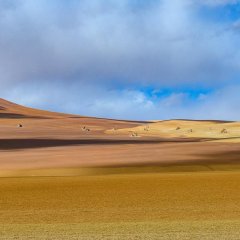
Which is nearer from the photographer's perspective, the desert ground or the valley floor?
the valley floor

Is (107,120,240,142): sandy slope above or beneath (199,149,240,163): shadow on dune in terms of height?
above

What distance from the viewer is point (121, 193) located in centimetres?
3025

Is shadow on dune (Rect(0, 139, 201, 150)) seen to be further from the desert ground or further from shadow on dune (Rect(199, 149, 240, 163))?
shadow on dune (Rect(199, 149, 240, 163))

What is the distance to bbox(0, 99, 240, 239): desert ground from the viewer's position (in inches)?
749

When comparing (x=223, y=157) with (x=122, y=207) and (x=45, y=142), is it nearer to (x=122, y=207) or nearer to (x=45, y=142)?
(x=122, y=207)

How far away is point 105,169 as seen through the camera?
42375 mm

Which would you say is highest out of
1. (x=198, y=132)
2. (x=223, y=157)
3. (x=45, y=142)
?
(x=198, y=132)

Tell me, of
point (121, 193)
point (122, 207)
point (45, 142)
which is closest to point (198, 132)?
point (45, 142)

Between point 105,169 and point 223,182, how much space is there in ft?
33.6

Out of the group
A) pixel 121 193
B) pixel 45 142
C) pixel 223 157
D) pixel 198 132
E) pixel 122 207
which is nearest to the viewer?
pixel 122 207

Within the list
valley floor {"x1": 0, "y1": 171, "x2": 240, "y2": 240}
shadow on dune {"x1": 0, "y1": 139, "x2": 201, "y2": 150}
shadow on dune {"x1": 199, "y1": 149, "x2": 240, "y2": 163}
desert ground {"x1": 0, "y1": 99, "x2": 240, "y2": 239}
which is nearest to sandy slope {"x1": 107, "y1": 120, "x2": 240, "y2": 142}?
shadow on dune {"x1": 0, "y1": 139, "x2": 201, "y2": 150}

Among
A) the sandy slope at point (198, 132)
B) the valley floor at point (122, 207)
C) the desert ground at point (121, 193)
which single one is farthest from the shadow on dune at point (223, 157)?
the sandy slope at point (198, 132)

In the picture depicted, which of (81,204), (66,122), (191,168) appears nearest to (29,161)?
(191,168)

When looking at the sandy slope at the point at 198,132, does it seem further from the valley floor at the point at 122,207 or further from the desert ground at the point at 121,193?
the valley floor at the point at 122,207
